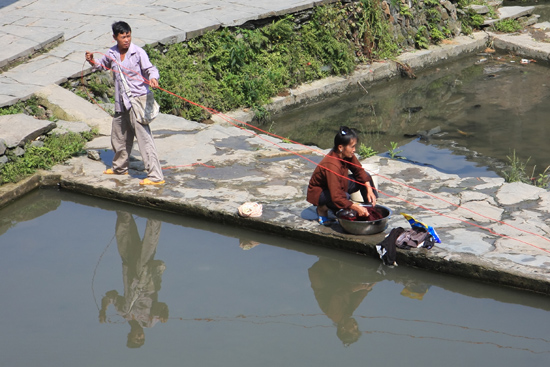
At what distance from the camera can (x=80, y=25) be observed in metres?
11.3

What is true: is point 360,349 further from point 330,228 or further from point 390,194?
point 390,194

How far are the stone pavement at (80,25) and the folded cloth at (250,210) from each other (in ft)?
13.0

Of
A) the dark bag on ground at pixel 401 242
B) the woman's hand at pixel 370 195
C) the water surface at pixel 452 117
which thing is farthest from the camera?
the water surface at pixel 452 117

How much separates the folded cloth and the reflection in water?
0.78m

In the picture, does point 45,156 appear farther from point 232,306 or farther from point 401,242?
point 401,242

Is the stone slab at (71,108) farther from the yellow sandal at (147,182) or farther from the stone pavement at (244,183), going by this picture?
the yellow sandal at (147,182)

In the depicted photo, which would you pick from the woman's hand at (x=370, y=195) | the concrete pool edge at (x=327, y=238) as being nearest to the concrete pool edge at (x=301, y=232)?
the concrete pool edge at (x=327, y=238)

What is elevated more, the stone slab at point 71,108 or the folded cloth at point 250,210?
the stone slab at point 71,108

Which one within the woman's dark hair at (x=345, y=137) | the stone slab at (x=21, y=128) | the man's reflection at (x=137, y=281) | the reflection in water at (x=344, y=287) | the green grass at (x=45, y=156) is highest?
the woman's dark hair at (x=345, y=137)

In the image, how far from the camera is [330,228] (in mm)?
A: 6281

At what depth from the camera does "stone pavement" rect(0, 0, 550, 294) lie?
5.82 metres

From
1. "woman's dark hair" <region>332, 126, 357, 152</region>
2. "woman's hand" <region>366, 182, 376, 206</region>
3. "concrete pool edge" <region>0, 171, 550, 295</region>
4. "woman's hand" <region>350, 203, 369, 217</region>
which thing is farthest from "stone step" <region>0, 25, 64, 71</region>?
"woman's hand" <region>350, 203, 369, 217</region>

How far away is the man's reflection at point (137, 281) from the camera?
17.7 feet

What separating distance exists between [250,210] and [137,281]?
125 cm
